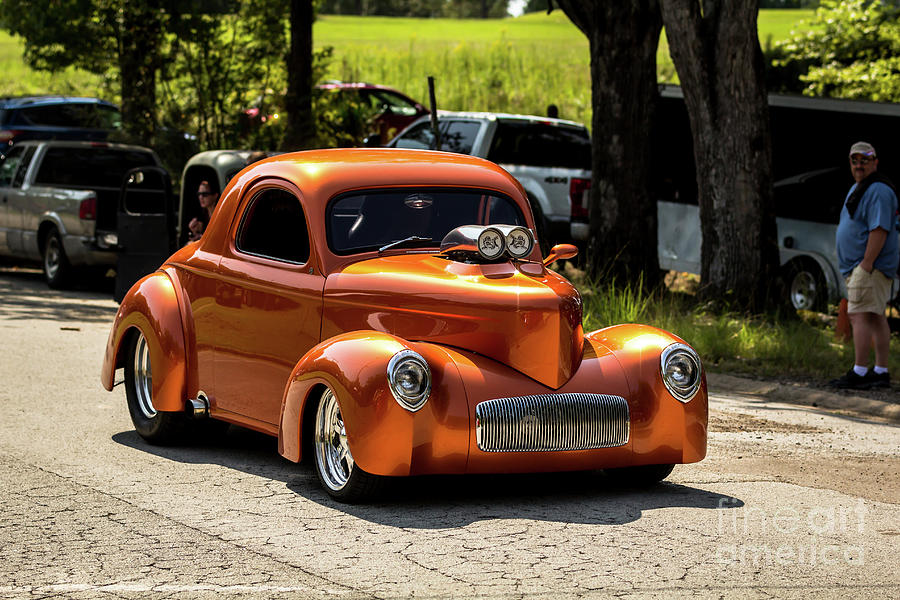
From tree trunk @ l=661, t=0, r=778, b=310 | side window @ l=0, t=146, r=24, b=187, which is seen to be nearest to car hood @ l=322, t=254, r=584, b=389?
tree trunk @ l=661, t=0, r=778, b=310

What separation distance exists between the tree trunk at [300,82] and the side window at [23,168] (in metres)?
3.89

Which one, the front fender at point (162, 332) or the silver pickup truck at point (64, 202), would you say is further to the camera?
the silver pickup truck at point (64, 202)

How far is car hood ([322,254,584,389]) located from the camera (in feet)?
21.9

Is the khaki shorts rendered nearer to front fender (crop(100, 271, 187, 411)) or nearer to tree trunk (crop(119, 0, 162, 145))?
front fender (crop(100, 271, 187, 411))

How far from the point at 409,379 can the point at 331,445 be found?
26.5 inches

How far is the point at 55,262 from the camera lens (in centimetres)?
1889

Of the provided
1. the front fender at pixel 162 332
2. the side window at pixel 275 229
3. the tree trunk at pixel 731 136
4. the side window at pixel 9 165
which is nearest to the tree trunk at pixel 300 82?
the side window at pixel 9 165

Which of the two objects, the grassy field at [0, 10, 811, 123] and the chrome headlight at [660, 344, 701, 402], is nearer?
the chrome headlight at [660, 344, 701, 402]

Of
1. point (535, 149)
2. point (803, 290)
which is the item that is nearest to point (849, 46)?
point (535, 149)

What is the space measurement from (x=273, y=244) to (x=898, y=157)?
34.9ft

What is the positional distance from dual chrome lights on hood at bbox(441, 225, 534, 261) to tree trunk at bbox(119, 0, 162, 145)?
18046 mm

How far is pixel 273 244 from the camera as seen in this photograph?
7.79 m

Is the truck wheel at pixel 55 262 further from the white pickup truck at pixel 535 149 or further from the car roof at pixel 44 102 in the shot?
the car roof at pixel 44 102

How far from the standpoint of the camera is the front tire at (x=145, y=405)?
8.22 metres
